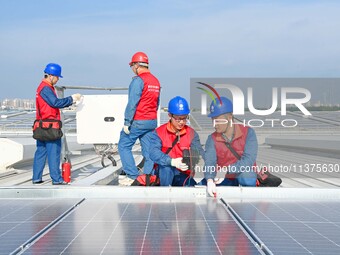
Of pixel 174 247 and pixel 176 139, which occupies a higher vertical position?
pixel 176 139

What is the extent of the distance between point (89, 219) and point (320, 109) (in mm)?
3254

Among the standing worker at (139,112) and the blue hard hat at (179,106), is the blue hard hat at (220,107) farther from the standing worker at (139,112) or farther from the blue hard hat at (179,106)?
the standing worker at (139,112)

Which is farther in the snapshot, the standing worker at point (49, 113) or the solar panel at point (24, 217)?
the standing worker at point (49, 113)

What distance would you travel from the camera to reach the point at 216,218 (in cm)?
Result: 364

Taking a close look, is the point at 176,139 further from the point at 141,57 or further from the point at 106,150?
the point at 106,150

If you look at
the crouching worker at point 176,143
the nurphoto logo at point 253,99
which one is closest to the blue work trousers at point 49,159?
the crouching worker at point 176,143

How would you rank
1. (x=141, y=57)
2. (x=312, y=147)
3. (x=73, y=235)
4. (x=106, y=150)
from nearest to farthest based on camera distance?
1. (x=73, y=235)
2. (x=141, y=57)
3. (x=106, y=150)
4. (x=312, y=147)

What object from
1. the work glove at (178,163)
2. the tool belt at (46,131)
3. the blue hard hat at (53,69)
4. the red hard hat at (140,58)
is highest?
the red hard hat at (140,58)

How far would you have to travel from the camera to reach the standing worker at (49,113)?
6191 mm

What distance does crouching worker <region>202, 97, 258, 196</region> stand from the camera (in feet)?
17.8

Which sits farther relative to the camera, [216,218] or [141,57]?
[141,57]

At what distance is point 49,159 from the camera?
626cm

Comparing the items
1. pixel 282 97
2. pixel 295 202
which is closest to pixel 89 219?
pixel 295 202

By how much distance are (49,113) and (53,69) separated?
0.57m
